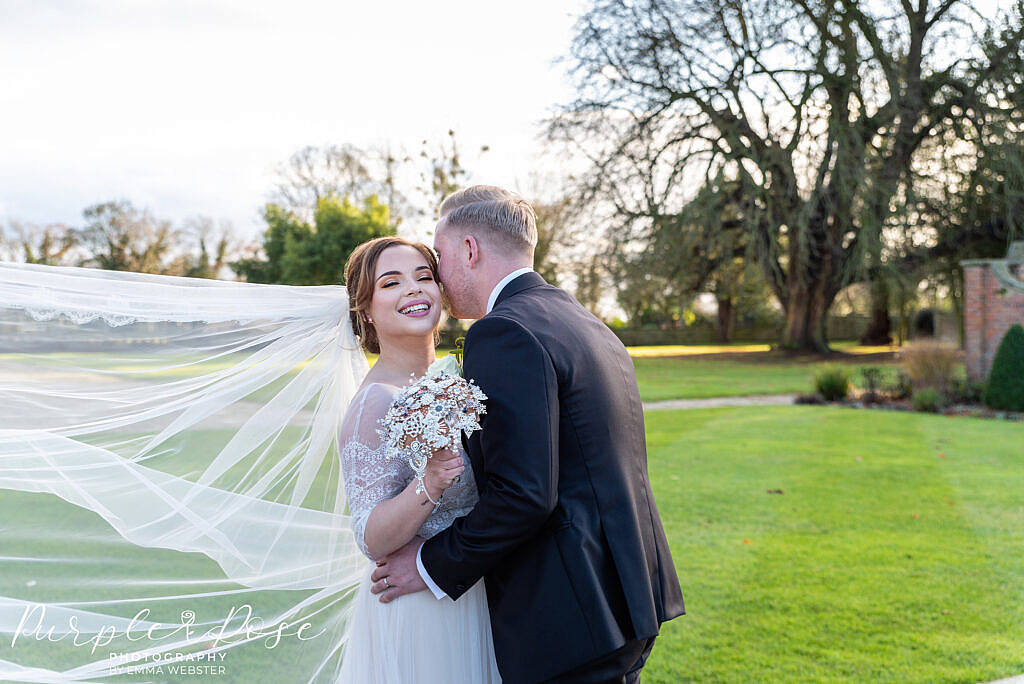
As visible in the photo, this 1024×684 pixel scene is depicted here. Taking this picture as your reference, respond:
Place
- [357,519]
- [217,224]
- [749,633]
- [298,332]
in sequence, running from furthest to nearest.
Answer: [217,224], [749,633], [298,332], [357,519]

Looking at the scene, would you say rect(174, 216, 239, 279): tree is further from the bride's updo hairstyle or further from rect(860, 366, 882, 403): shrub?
the bride's updo hairstyle

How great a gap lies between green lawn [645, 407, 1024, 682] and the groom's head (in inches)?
116

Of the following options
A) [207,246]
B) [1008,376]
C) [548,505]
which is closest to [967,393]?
[1008,376]

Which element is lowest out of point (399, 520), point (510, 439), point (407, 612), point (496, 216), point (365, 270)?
point (407, 612)

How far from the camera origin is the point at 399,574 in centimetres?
234

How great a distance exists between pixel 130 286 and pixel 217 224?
135 ft

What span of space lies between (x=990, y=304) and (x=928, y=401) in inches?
123

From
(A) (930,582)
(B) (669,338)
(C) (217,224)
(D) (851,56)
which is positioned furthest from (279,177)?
(A) (930,582)

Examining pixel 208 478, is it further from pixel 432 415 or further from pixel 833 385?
pixel 833 385

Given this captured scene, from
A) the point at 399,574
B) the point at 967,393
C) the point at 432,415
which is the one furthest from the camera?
the point at 967,393

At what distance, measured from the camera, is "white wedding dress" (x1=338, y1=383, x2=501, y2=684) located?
93.8 inches

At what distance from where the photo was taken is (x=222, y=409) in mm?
2998

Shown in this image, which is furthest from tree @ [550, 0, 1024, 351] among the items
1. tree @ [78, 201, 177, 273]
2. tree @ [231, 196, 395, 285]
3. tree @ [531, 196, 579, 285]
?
tree @ [78, 201, 177, 273]

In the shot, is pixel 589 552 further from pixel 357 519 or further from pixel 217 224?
pixel 217 224
